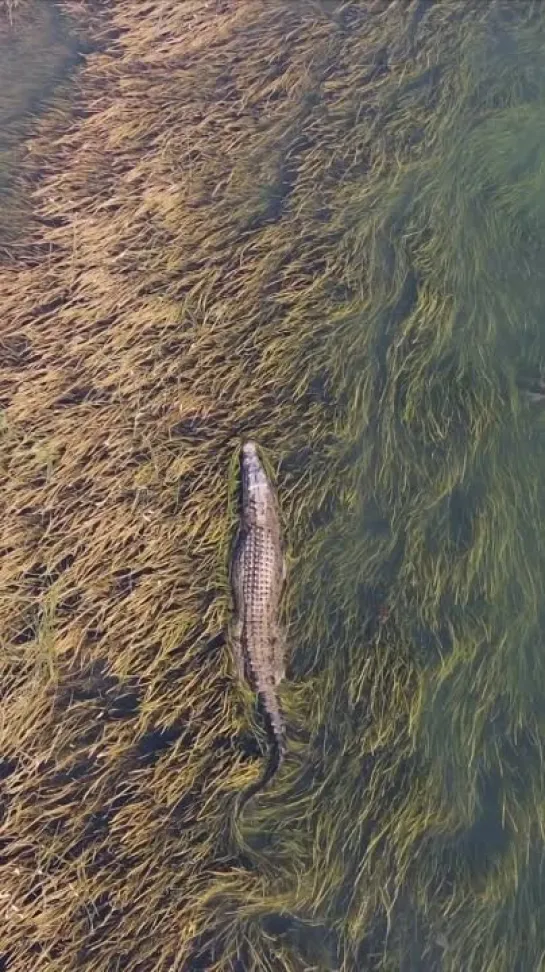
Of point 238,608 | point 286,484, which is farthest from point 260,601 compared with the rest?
point 286,484

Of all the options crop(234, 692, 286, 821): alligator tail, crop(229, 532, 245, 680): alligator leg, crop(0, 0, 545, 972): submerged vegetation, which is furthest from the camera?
crop(229, 532, 245, 680): alligator leg

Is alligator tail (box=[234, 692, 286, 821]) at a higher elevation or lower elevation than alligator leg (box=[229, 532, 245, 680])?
lower

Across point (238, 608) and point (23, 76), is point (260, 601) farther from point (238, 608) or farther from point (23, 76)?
point (23, 76)

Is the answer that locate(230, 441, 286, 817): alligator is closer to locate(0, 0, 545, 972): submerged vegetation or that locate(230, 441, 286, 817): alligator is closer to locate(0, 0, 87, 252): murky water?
locate(0, 0, 545, 972): submerged vegetation

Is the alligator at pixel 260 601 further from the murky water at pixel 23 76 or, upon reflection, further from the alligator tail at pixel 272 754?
the murky water at pixel 23 76

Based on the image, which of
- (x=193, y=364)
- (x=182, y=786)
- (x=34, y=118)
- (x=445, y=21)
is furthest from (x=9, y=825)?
(x=445, y=21)

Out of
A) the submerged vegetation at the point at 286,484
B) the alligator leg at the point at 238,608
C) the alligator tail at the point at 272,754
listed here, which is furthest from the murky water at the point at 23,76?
the alligator tail at the point at 272,754

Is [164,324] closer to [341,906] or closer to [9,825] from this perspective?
[9,825]

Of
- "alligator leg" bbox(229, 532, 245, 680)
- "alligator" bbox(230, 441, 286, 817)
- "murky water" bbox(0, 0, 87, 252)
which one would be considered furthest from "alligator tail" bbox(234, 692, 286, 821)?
"murky water" bbox(0, 0, 87, 252)
